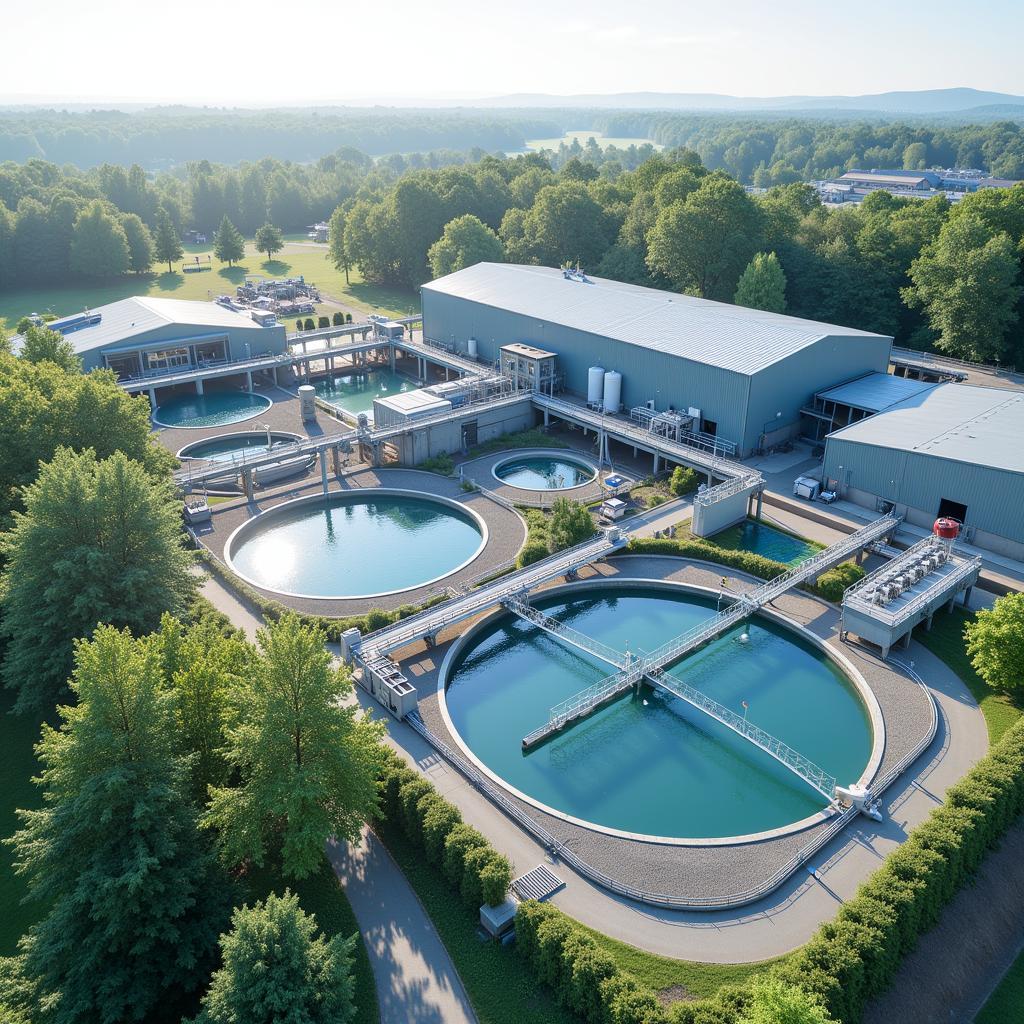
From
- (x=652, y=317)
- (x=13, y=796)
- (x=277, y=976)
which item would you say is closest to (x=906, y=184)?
(x=652, y=317)

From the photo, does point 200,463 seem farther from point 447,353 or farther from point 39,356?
point 447,353

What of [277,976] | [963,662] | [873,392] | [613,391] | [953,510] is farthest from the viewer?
[613,391]

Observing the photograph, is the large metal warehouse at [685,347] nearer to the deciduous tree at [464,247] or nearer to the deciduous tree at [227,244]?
the deciduous tree at [464,247]

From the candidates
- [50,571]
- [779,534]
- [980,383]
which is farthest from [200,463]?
[980,383]

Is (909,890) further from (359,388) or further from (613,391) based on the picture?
(359,388)

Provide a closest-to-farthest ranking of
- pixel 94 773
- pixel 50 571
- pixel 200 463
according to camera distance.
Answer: pixel 94 773 → pixel 50 571 → pixel 200 463

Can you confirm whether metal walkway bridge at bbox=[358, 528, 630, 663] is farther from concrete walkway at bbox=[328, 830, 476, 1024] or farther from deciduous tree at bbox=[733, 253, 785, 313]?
deciduous tree at bbox=[733, 253, 785, 313]

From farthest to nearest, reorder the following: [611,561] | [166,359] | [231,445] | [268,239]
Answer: [268,239]
[166,359]
[231,445]
[611,561]

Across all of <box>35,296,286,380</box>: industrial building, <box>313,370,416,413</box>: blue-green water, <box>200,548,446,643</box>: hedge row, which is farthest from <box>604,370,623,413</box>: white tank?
<box>35,296,286,380</box>: industrial building
